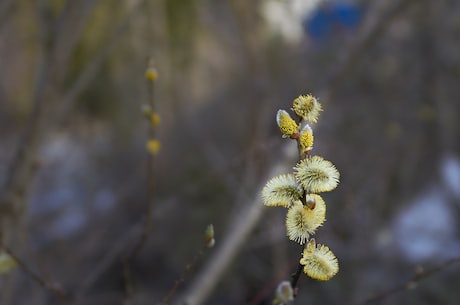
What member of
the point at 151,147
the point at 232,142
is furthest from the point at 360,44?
the point at 232,142

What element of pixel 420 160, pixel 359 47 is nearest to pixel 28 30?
pixel 359 47

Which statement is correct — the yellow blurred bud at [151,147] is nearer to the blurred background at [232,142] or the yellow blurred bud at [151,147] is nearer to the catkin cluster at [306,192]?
the catkin cluster at [306,192]

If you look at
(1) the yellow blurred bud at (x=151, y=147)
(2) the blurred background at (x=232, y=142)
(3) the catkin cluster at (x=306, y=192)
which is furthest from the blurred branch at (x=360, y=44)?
(3) the catkin cluster at (x=306, y=192)

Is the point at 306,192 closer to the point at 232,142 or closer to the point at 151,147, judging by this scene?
the point at 151,147

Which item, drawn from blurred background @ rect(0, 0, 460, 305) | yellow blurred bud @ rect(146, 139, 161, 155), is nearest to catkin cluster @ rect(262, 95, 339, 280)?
yellow blurred bud @ rect(146, 139, 161, 155)

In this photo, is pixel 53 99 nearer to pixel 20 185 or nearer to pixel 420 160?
pixel 20 185
